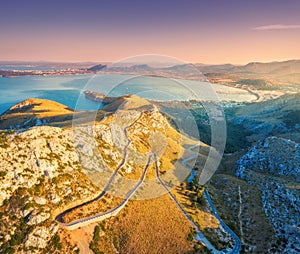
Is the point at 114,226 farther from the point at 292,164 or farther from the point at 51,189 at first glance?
the point at 292,164

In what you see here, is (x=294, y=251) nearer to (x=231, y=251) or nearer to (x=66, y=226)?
(x=231, y=251)

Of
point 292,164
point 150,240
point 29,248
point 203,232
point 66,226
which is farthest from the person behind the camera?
point 292,164

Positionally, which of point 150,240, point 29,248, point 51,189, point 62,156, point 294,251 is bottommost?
point 294,251

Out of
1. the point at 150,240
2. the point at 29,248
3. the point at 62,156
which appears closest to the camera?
the point at 29,248

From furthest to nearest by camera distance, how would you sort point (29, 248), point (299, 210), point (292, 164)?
point (292, 164)
point (299, 210)
point (29, 248)

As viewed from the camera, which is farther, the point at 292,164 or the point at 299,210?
the point at 292,164

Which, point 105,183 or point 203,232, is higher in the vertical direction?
point 105,183

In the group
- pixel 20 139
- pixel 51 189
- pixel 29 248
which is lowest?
pixel 29 248

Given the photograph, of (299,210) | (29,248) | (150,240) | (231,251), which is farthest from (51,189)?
(299,210)

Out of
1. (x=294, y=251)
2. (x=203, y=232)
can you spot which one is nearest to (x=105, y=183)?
(x=203, y=232)
